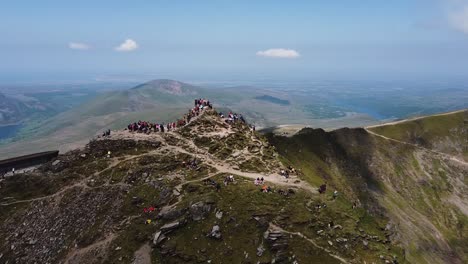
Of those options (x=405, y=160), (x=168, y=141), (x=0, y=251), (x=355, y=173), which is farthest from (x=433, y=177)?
(x=0, y=251)

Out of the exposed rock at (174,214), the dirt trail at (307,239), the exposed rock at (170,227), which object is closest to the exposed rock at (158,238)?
the exposed rock at (170,227)

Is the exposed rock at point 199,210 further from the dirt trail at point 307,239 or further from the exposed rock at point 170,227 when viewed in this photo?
the dirt trail at point 307,239

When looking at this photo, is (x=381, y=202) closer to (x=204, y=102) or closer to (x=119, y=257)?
(x=204, y=102)

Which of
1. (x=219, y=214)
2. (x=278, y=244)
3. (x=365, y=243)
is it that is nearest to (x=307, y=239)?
(x=278, y=244)

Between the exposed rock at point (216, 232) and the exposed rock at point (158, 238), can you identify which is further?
the exposed rock at point (158, 238)

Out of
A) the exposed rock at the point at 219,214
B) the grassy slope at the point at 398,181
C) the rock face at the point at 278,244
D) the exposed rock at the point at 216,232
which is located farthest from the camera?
the grassy slope at the point at 398,181
